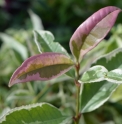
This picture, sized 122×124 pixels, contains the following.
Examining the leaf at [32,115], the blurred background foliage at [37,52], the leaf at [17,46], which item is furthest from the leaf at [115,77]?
the leaf at [17,46]

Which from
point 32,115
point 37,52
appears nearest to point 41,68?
point 32,115

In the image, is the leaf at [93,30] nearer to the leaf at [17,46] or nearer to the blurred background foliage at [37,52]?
the blurred background foliage at [37,52]

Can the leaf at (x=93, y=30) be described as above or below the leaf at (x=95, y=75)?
above

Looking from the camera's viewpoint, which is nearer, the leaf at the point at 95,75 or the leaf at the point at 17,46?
the leaf at the point at 95,75

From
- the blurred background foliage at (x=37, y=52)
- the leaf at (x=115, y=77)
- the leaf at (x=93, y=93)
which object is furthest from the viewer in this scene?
the blurred background foliage at (x=37, y=52)

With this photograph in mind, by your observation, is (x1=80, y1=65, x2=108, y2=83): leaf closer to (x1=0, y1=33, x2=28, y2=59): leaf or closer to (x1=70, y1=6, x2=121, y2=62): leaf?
(x1=70, y1=6, x2=121, y2=62): leaf

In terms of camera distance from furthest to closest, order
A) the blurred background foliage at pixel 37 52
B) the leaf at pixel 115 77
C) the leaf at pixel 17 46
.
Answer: the leaf at pixel 17 46 → the blurred background foliage at pixel 37 52 → the leaf at pixel 115 77
